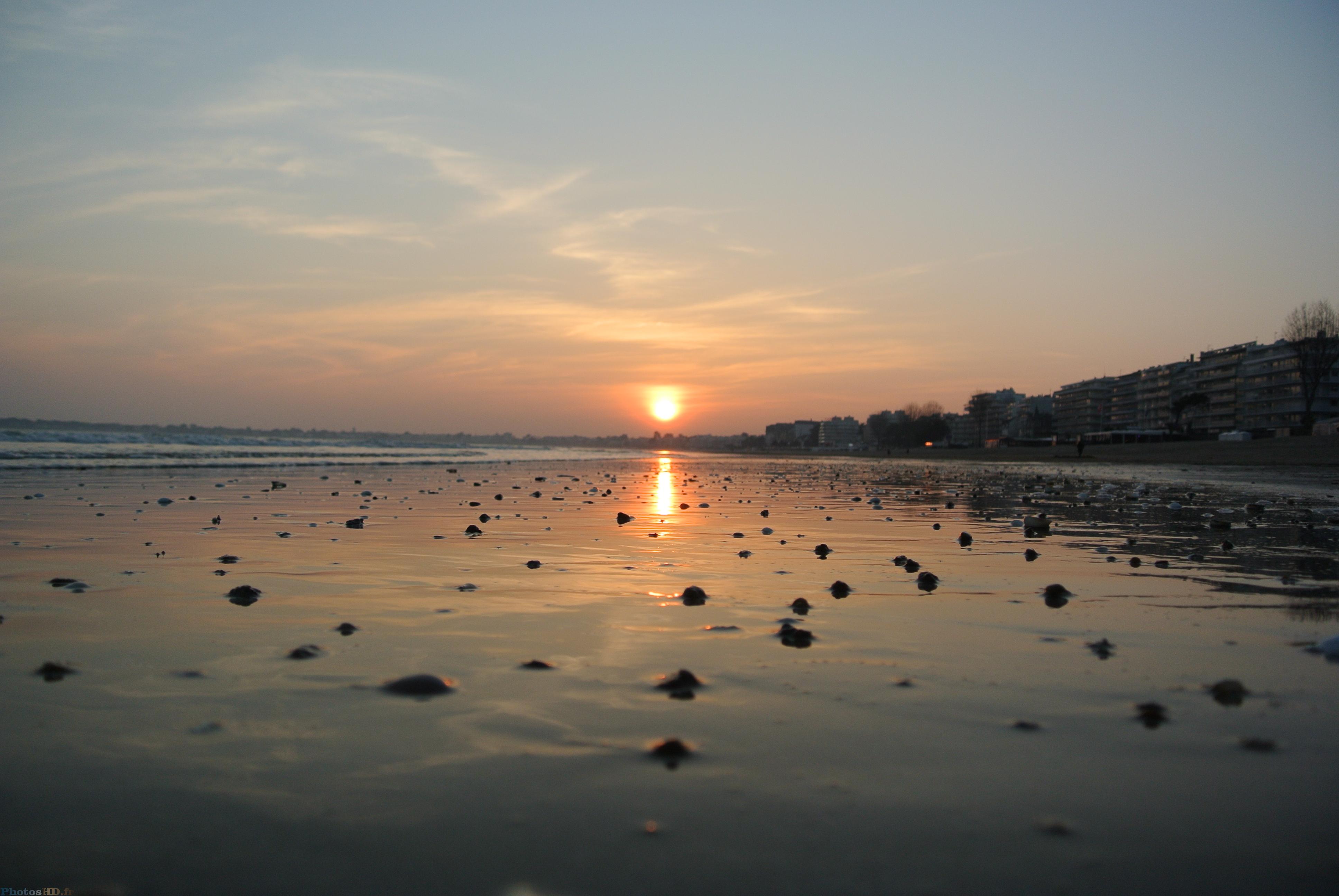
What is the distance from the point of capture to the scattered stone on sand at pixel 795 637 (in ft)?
16.9

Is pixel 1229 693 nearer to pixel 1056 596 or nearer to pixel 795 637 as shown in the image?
pixel 795 637

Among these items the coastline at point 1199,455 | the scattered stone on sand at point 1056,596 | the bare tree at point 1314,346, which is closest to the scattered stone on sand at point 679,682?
the scattered stone on sand at point 1056,596

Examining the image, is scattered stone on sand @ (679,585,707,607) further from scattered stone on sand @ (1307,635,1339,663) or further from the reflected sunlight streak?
the reflected sunlight streak

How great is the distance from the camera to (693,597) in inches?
257

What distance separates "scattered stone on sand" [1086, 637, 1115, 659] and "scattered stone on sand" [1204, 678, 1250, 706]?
2.23 feet

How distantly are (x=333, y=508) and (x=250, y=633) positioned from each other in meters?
10.2

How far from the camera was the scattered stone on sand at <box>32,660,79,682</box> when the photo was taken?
427 centimetres

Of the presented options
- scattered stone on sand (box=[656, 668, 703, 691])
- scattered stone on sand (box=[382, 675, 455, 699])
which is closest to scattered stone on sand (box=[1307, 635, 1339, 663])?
scattered stone on sand (box=[656, 668, 703, 691])

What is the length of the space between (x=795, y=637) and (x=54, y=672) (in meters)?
4.04

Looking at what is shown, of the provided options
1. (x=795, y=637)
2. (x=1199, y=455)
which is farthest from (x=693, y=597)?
(x=1199, y=455)

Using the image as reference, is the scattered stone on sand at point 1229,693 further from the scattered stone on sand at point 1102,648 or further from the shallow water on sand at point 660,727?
the scattered stone on sand at point 1102,648

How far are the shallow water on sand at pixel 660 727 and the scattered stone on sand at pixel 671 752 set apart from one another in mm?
47

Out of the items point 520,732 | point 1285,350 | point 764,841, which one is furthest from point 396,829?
point 1285,350

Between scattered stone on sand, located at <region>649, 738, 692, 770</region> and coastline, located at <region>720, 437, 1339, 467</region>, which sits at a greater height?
coastline, located at <region>720, 437, 1339, 467</region>
